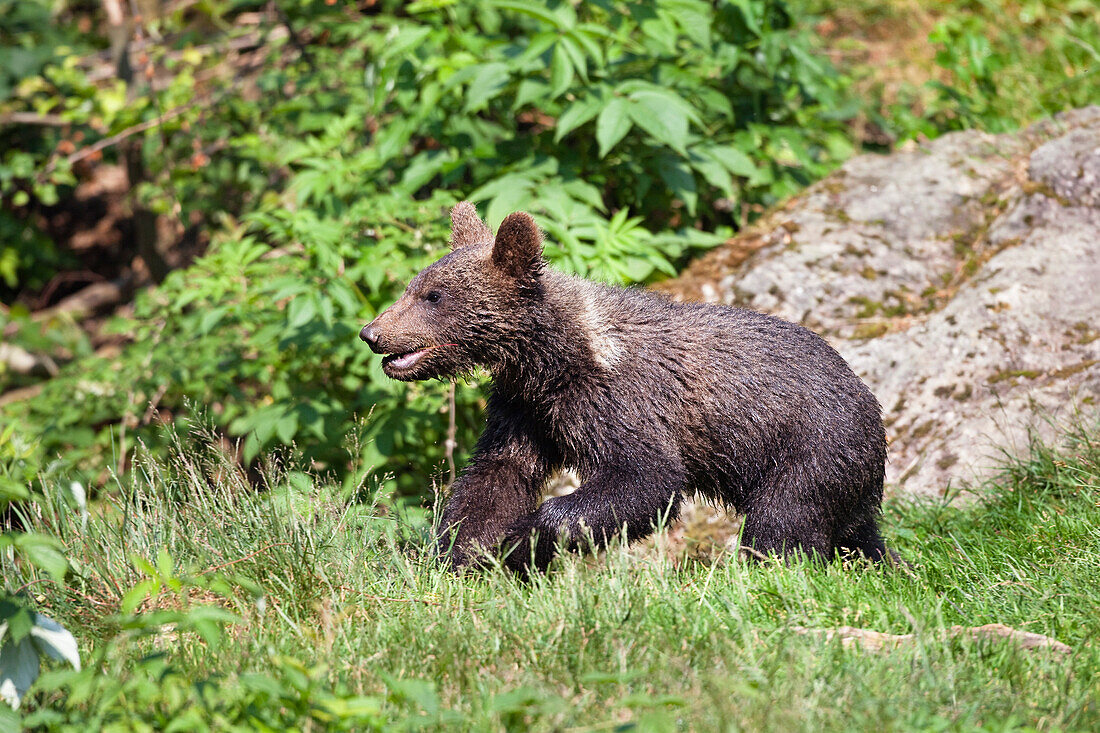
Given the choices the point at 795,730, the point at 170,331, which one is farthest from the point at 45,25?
the point at 795,730

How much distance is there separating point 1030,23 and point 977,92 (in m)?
2.13

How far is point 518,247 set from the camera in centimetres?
407

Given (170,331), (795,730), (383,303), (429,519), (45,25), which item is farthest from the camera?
(45,25)

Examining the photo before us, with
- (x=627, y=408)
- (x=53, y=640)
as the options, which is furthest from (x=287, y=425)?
(x=53, y=640)

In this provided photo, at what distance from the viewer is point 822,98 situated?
6688 millimetres

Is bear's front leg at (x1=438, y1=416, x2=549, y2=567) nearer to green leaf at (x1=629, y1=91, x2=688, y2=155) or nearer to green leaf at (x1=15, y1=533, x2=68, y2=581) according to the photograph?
green leaf at (x1=15, y1=533, x2=68, y2=581)

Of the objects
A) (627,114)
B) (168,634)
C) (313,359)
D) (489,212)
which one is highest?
(627,114)

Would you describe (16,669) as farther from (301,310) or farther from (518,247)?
(301,310)

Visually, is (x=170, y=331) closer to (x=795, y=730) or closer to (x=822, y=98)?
(x=822, y=98)

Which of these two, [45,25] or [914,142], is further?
[45,25]

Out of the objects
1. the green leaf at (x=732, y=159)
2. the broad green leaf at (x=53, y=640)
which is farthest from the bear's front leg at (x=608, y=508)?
the green leaf at (x=732, y=159)

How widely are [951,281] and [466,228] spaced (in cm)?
327

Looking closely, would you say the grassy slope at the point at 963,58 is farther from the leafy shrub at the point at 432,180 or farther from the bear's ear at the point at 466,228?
the bear's ear at the point at 466,228

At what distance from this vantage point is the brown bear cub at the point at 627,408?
3.99 metres
